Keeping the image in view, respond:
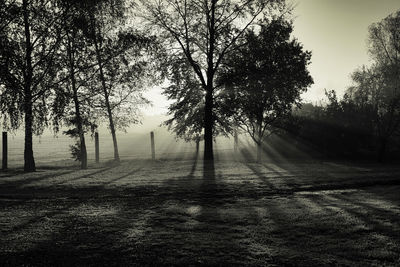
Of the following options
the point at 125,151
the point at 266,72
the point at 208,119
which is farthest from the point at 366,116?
the point at 125,151

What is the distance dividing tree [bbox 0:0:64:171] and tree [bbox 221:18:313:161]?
10719mm

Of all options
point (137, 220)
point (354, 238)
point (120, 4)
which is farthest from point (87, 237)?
point (120, 4)

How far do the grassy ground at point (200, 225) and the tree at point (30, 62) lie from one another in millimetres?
3944

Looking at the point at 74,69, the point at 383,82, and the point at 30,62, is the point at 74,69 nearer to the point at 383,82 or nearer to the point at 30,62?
the point at 30,62

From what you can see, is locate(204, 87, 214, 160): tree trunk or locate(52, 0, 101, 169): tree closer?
locate(52, 0, 101, 169): tree

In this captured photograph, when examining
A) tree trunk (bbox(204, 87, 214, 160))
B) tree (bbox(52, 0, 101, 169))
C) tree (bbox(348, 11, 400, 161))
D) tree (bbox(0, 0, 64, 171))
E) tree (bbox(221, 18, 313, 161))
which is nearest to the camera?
tree (bbox(0, 0, 64, 171))

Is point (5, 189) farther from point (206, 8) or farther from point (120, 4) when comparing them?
point (206, 8)

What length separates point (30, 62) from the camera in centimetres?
1554

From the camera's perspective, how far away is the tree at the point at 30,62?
44.5ft

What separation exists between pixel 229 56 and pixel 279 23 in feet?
12.1

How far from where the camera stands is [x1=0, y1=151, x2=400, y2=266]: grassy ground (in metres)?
5.40

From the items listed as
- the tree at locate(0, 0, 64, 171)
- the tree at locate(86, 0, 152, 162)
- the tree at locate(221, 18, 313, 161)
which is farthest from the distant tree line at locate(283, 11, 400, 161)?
the tree at locate(0, 0, 64, 171)

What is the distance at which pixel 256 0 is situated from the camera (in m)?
23.0

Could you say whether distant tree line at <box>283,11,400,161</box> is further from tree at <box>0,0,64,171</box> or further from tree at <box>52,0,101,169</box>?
tree at <box>0,0,64,171</box>
